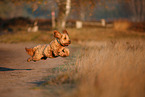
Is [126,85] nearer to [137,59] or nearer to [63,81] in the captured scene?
[63,81]

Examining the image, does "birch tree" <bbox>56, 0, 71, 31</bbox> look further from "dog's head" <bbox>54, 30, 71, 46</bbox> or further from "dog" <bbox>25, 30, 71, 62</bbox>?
"dog's head" <bbox>54, 30, 71, 46</bbox>

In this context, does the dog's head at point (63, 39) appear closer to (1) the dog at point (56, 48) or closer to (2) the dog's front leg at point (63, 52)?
(1) the dog at point (56, 48)

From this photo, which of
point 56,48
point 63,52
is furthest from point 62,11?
point 63,52

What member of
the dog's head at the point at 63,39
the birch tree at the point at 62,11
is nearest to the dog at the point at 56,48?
the dog's head at the point at 63,39

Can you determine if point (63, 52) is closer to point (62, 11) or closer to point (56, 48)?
point (56, 48)

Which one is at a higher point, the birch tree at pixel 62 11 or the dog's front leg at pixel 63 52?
the birch tree at pixel 62 11

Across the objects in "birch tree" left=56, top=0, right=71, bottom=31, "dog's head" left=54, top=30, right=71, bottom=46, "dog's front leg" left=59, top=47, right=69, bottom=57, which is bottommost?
"dog's front leg" left=59, top=47, right=69, bottom=57

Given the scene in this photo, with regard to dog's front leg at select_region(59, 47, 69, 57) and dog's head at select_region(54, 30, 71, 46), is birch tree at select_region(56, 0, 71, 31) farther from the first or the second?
dog's front leg at select_region(59, 47, 69, 57)

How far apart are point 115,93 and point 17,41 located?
47.6ft

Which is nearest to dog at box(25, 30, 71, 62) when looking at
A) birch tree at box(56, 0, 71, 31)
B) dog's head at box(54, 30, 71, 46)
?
dog's head at box(54, 30, 71, 46)

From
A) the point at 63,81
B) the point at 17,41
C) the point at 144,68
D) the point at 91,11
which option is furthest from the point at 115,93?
the point at 17,41

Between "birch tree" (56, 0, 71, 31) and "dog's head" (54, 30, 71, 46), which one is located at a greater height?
"birch tree" (56, 0, 71, 31)

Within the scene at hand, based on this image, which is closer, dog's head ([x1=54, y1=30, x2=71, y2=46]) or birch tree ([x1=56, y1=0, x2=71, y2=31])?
dog's head ([x1=54, y1=30, x2=71, y2=46])

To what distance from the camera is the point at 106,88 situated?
373 cm
